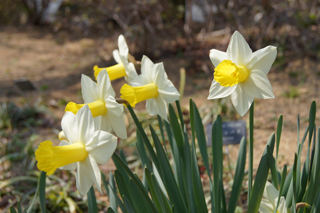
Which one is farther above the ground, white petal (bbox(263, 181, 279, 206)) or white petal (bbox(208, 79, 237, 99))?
white petal (bbox(208, 79, 237, 99))

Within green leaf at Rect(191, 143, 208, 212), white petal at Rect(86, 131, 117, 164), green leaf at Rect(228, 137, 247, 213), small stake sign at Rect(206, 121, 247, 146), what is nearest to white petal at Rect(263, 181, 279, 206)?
green leaf at Rect(228, 137, 247, 213)

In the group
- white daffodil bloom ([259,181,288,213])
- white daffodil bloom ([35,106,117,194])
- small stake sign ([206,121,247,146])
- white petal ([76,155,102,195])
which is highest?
white daffodil bloom ([35,106,117,194])

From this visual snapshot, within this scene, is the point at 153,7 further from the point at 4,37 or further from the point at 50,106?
the point at 4,37

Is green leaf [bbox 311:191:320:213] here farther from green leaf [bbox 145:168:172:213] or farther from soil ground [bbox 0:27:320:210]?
soil ground [bbox 0:27:320:210]

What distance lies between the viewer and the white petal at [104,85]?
0.82 meters

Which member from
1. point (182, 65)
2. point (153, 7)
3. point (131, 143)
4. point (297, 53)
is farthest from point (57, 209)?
point (297, 53)

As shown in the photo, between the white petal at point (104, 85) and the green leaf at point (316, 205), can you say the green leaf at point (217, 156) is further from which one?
the white petal at point (104, 85)

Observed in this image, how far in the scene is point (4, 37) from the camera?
232 inches

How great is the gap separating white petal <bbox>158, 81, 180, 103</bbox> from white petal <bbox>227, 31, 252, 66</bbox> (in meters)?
0.22

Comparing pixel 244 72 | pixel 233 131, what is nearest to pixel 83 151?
pixel 244 72

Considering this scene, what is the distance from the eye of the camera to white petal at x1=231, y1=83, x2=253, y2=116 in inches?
33.0

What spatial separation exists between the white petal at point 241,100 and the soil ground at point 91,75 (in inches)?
52.9

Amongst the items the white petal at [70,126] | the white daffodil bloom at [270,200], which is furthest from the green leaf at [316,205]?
the white petal at [70,126]

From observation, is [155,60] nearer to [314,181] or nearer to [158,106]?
[158,106]
